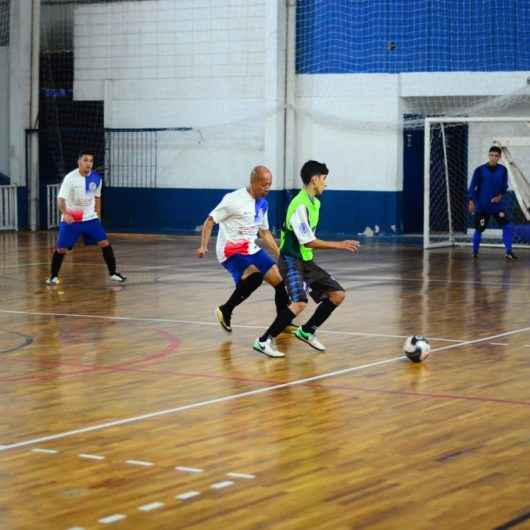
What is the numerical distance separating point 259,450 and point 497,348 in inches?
201

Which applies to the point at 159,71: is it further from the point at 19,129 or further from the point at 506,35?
the point at 506,35

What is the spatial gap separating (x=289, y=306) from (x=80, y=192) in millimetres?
7561

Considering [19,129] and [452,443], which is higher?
[19,129]

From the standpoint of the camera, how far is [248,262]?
13.2m

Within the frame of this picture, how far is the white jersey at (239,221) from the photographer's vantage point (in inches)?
516

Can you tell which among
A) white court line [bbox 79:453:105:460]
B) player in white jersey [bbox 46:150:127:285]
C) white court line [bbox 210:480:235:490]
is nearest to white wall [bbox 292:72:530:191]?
player in white jersey [bbox 46:150:127:285]

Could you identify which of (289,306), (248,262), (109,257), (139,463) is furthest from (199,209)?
(139,463)

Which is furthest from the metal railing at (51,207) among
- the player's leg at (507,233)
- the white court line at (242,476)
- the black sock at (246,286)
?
the white court line at (242,476)

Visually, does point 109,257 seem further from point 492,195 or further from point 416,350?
point 416,350

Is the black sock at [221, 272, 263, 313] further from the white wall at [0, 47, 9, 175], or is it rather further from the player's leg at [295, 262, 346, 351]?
the white wall at [0, 47, 9, 175]

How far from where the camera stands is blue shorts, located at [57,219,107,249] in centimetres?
1916

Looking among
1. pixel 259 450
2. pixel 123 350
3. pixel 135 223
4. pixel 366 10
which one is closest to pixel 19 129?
pixel 135 223

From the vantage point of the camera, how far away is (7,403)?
9.94 meters

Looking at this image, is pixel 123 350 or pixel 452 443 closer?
pixel 452 443
